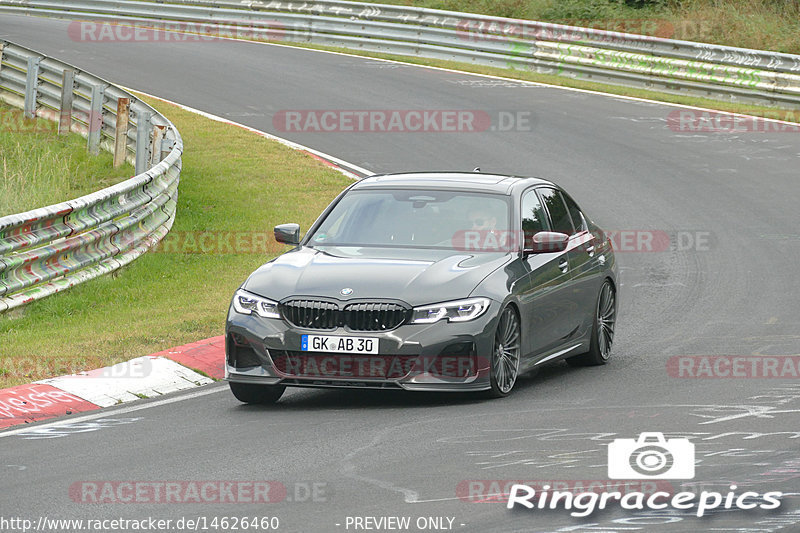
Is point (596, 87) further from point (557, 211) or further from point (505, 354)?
point (505, 354)

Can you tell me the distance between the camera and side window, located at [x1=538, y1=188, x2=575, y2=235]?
1191cm

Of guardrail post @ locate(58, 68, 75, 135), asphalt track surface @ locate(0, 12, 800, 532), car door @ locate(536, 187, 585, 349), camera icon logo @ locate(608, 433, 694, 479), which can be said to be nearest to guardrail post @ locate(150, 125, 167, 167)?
guardrail post @ locate(58, 68, 75, 135)

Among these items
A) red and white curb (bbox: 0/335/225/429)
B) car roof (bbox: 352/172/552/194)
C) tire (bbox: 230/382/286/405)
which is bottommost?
red and white curb (bbox: 0/335/225/429)

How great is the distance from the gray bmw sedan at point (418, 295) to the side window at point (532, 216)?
2 cm

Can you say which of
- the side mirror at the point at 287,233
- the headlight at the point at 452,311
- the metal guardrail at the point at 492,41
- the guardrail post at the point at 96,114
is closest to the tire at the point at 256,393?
the headlight at the point at 452,311

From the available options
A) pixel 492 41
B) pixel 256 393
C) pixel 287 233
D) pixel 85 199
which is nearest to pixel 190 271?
pixel 85 199

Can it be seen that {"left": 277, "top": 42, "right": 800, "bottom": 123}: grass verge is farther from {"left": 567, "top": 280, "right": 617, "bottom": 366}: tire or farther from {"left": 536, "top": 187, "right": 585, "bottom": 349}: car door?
{"left": 536, "top": 187, "right": 585, "bottom": 349}: car door

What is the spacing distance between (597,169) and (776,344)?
10430 millimetres

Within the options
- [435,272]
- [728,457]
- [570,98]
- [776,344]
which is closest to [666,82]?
[570,98]

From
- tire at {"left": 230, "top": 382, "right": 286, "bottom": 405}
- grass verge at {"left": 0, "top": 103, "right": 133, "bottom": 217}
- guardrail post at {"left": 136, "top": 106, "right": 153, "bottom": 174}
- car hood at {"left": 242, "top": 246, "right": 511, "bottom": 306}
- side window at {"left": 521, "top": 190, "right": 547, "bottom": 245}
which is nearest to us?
car hood at {"left": 242, "top": 246, "right": 511, "bottom": 306}

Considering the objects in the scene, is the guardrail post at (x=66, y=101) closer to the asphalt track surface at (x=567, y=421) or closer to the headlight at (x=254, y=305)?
the asphalt track surface at (x=567, y=421)

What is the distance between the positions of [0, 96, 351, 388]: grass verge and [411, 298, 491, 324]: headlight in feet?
9.97

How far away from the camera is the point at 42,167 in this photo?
20.1 metres

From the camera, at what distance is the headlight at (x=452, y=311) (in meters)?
9.72
